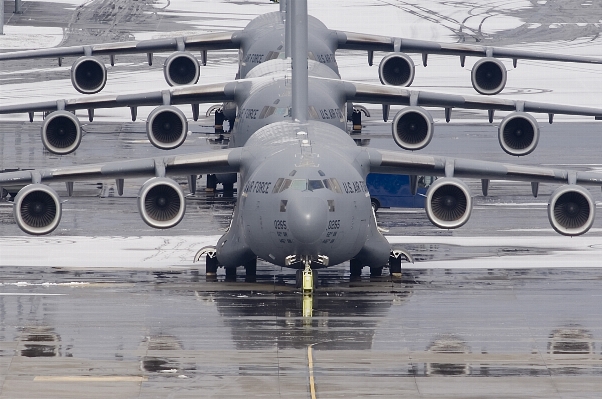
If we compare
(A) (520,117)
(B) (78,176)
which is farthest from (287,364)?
(A) (520,117)

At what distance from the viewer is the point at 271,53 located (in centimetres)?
5081

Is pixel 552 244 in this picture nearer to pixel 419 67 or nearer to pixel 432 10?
pixel 419 67

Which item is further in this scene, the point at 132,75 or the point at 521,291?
the point at 132,75

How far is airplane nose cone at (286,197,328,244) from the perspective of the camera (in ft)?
101

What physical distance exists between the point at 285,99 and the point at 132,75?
33562 mm

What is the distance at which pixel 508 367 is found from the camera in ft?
89.0

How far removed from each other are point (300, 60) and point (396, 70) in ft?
56.5

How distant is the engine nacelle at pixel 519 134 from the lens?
42094 mm

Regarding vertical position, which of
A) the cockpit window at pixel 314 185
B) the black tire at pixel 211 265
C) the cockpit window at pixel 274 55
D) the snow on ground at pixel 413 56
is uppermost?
the snow on ground at pixel 413 56

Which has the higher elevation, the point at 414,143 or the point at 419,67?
the point at 419,67

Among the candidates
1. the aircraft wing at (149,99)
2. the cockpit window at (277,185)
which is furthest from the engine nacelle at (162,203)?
the aircraft wing at (149,99)

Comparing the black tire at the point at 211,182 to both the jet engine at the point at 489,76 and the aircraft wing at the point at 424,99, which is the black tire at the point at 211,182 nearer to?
the aircraft wing at the point at 424,99

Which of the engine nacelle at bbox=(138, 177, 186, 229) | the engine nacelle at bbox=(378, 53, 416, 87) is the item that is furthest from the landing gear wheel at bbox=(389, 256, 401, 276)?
the engine nacelle at bbox=(378, 53, 416, 87)

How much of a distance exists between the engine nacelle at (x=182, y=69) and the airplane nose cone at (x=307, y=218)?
66.2 feet
